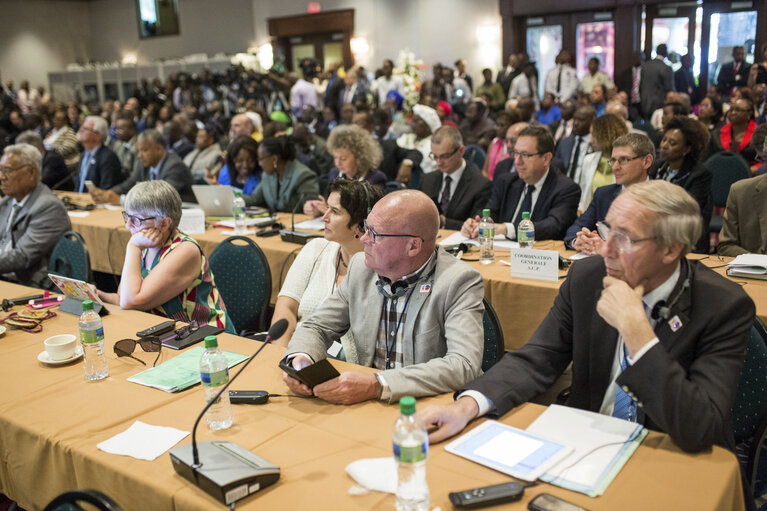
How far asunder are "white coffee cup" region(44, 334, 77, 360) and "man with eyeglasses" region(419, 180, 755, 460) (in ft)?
4.53

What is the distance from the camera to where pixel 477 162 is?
291 inches

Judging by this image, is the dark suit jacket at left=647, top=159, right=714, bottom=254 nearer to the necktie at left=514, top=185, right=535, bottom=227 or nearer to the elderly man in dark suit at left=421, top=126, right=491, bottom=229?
the necktie at left=514, top=185, right=535, bottom=227

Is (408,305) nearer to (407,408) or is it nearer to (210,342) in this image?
(210,342)

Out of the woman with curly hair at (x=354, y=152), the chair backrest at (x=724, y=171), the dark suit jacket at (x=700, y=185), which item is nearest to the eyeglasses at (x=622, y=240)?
the dark suit jacket at (x=700, y=185)

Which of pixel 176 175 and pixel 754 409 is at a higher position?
pixel 176 175

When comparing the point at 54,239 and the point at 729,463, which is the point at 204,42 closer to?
the point at 54,239

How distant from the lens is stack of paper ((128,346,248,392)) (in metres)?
2.05

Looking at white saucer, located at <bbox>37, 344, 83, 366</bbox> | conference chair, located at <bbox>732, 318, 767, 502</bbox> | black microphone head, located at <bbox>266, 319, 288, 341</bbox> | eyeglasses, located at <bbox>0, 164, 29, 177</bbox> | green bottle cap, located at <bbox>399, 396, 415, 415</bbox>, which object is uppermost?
eyeglasses, located at <bbox>0, 164, 29, 177</bbox>

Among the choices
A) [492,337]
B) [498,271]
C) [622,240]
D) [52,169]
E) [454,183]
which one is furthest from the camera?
[52,169]

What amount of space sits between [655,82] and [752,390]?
10.0m

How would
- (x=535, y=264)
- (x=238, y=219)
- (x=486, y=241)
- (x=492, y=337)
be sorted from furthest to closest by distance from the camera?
1. (x=238, y=219)
2. (x=486, y=241)
3. (x=535, y=264)
4. (x=492, y=337)

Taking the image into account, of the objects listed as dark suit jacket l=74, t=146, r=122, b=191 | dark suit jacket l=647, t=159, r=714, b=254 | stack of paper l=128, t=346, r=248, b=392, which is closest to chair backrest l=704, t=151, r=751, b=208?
dark suit jacket l=647, t=159, r=714, b=254

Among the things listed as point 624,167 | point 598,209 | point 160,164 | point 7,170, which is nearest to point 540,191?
point 598,209

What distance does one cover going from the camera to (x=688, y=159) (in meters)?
4.48
